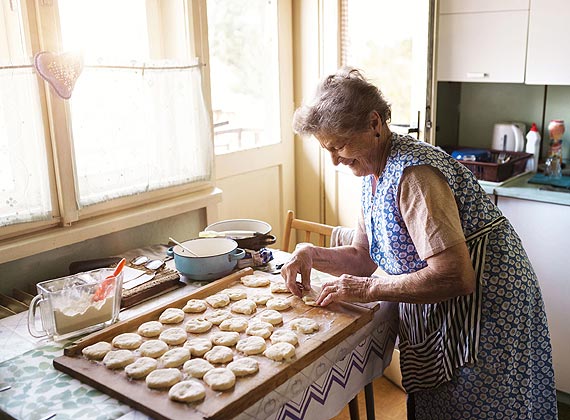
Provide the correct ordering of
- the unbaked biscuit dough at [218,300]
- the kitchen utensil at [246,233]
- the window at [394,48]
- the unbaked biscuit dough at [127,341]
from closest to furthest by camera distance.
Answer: the unbaked biscuit dough at [127,341], the unbaked biscuit dough at [218,300], the kitchen utensil at [246,233], the window at [394,48]

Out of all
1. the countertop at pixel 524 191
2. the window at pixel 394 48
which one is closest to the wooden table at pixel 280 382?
the countertop at pixel 524 191

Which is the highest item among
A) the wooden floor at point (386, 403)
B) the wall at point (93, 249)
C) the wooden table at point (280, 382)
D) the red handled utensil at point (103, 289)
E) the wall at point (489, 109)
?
the wall at point (489, 109)

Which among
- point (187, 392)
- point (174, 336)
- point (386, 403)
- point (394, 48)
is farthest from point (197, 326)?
point (394, 48)

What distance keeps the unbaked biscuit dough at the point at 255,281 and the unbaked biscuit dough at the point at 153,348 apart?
38cm

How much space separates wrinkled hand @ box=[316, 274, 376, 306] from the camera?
143 cm

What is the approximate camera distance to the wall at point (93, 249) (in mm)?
1674

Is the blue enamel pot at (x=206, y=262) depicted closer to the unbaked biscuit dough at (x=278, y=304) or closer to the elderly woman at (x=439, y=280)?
the unbaked biscuit dough at (x=278, y=304)

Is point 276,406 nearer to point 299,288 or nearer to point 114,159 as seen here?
point 299,288

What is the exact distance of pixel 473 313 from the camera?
1415mm

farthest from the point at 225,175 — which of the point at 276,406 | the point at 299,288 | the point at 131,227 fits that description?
the point at 276,406

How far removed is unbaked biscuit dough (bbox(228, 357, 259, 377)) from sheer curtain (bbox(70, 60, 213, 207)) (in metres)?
0.86

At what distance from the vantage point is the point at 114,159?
1903 mm

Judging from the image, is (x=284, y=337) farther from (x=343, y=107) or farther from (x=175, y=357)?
(x=343, y=107)

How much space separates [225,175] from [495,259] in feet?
5.28
